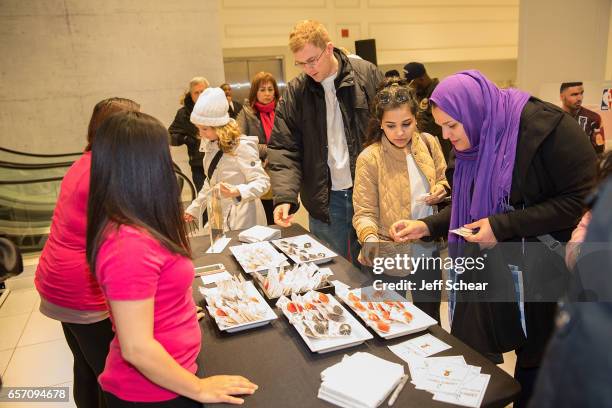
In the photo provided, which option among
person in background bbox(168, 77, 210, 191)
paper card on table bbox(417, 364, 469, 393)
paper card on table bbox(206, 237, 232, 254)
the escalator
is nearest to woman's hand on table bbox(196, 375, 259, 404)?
paper card on table bbox(417, 364, 469, 393)

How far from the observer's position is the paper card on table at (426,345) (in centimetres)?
131

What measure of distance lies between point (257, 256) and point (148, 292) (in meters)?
1.04

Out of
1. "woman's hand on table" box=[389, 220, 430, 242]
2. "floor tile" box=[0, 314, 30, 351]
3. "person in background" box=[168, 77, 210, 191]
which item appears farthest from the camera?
"person in background" box=[168, 77, 210, 191]

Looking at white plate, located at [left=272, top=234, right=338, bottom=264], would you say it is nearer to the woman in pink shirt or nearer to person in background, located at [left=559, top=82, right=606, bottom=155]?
the woman in pink shirt

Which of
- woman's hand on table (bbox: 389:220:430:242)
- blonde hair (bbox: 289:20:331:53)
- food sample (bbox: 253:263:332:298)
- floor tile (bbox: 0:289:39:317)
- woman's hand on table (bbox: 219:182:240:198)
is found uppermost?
blonde hair (bbox: 289:20:331:53)

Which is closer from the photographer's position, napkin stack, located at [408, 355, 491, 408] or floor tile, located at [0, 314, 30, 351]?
napkin stack, located at [408, 355, 491, 408]

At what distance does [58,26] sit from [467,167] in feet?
16.5

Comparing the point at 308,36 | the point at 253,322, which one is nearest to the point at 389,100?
the point at 308,36

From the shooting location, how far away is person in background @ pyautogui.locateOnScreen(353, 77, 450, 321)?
2057 millimetres

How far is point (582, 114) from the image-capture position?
13.5ft

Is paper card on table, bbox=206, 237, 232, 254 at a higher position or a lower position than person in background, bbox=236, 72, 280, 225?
lower

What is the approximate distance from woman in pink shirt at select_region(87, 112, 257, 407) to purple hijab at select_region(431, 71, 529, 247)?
0.96 meters

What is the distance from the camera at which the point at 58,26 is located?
501cm

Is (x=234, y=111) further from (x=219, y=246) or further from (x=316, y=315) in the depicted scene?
(x=316, y=315)
